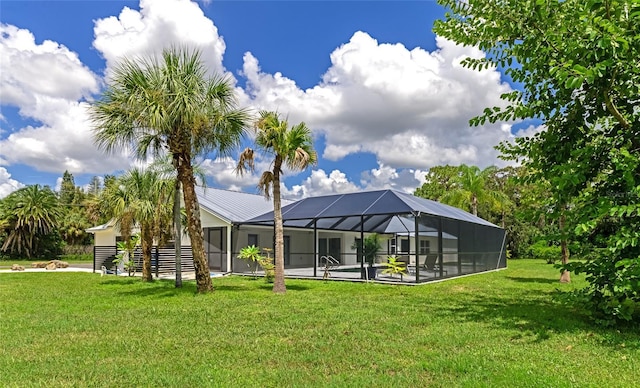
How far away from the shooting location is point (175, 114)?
10.5m

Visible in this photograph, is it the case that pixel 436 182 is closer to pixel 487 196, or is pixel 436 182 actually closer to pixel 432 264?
pixel 487 196

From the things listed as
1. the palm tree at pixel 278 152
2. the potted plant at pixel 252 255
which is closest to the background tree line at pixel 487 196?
the potted plant at pixel 252 255

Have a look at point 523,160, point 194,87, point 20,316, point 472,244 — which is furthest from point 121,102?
point 472,244

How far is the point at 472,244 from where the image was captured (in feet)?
62.0

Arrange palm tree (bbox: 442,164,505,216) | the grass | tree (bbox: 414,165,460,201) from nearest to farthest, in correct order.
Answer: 1. the grass
2. palm tree (bbox: 442,164,505,216)
3. tree (bbox: 414,165,460,201)

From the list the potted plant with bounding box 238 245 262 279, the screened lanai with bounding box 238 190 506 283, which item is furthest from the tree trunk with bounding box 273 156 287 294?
the screened lanai with bounding box 238 190 506 283

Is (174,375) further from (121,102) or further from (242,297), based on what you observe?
(121,102)

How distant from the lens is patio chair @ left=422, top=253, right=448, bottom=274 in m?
15.6

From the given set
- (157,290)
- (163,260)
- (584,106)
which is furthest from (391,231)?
(584,106)

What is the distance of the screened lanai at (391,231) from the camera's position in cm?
1556

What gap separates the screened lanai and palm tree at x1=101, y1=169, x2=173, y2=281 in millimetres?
4304

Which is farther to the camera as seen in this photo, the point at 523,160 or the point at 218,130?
the point at 218,130

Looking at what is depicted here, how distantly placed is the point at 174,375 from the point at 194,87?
7.94 m

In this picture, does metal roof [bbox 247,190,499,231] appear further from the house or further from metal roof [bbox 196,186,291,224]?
metal roof [bbox 196,186,291,224]
